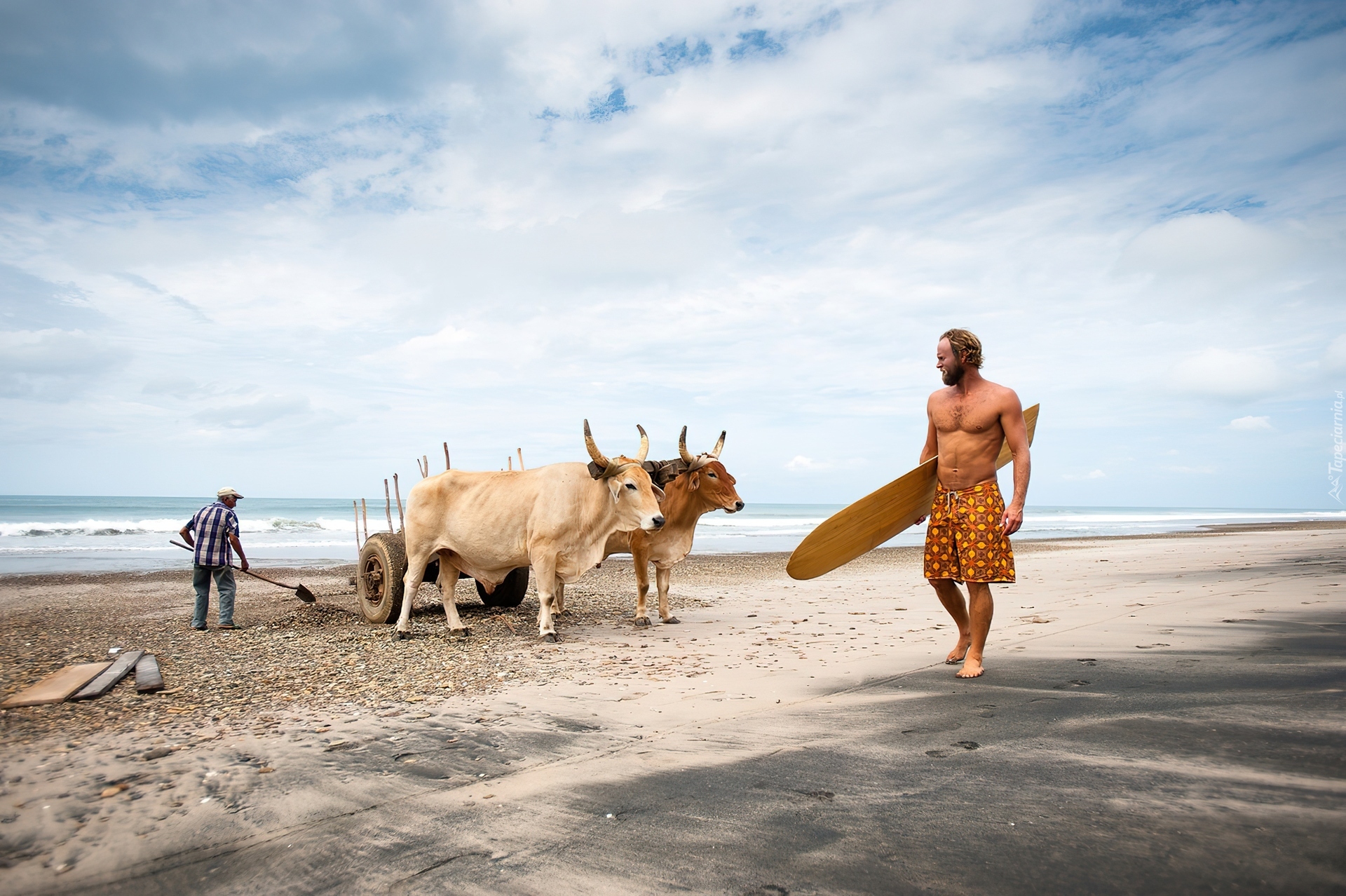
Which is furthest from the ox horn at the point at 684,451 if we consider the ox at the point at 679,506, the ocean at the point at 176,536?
the ocean at the point at 176,536

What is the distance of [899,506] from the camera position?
20.1 ft

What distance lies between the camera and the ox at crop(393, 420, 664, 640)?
838cm

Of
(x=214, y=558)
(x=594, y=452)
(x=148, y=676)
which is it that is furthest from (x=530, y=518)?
(x=214, y=558)

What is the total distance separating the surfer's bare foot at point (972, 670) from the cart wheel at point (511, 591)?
6474 mm

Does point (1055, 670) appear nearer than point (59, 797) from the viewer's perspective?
No

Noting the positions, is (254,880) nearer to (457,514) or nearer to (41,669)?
(41,669)

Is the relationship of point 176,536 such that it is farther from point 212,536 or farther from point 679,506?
point 679,506

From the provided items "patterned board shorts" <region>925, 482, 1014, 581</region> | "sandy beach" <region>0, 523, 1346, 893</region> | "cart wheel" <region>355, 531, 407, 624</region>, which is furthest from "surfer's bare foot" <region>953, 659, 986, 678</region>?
"cart wheel" <region>355, 531, 407, 624</region>

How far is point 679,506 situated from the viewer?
949 cm

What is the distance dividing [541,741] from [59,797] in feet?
7.01

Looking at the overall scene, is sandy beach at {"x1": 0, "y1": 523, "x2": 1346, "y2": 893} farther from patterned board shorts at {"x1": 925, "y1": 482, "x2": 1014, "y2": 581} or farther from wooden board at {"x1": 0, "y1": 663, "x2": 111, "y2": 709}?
patterned board shorts at {"x1": 925, "y1": 482, "x2": 1014, "y2": 581}

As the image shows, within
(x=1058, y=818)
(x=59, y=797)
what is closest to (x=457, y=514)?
(x=59, y=797)

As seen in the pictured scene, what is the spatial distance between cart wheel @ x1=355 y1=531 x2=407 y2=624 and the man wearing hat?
1.42m

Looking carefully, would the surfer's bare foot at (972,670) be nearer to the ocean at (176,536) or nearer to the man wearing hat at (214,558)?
the man wearing hat at (214,558)
